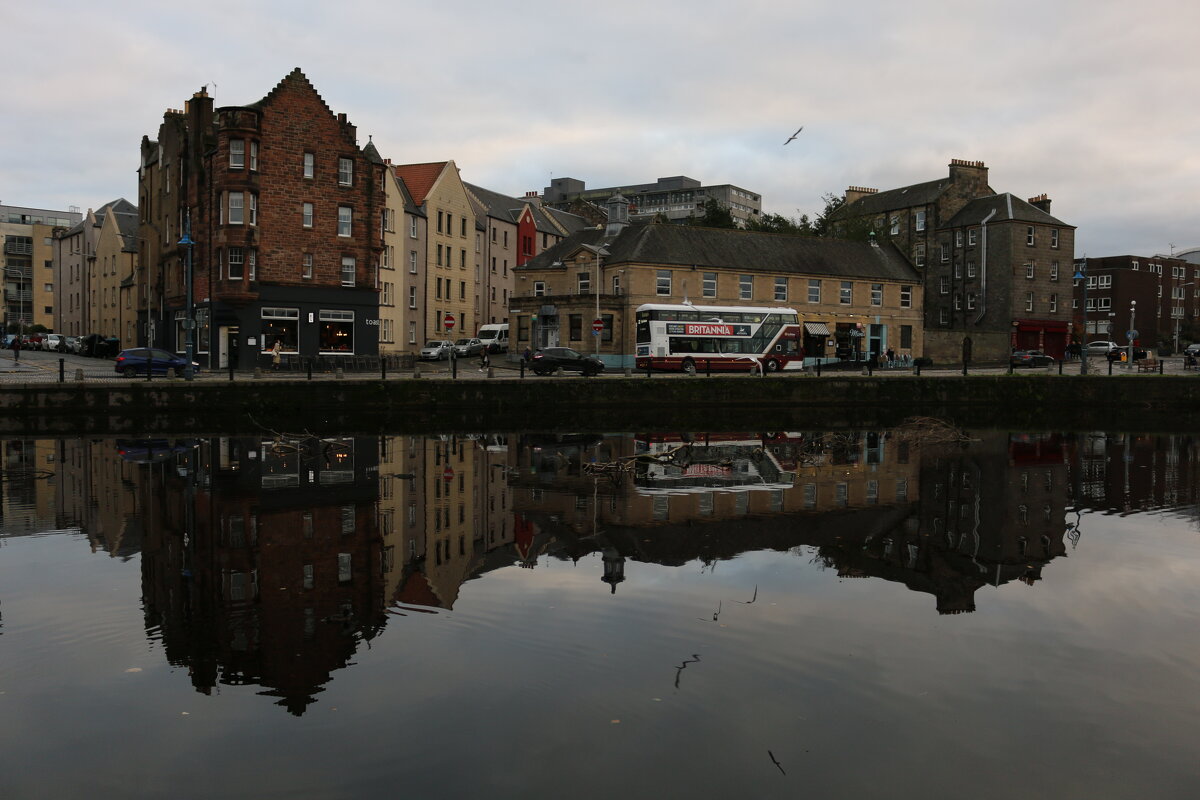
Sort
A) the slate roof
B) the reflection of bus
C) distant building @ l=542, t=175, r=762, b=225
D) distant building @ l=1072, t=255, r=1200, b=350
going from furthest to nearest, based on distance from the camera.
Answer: distant building @ l=542, t=175, r=762, b=225 < distant building @ l=1072, t=255, r=1200, b=350 < the slate roof < the reflection of bus

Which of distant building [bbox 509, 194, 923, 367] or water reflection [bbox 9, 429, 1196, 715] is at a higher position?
distant building [bbox 509, 194, 923, 367]

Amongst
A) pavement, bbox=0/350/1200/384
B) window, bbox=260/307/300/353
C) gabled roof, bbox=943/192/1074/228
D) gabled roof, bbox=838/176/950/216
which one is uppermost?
gabled roof, bbox=838/176/950/216

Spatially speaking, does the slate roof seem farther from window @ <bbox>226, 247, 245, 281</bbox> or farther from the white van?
window @ <bbox>226, 247, 245, 281</bbox>

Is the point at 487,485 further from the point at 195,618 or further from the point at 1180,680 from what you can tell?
the point at 1180,680

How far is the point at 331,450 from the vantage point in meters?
25.7

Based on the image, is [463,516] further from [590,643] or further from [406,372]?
[406,372]

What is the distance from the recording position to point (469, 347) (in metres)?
67.8

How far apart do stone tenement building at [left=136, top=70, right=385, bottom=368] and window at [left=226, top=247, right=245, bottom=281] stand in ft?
0.17

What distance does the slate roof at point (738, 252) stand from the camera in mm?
62656

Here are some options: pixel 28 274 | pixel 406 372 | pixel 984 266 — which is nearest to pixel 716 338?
pixel 406 372

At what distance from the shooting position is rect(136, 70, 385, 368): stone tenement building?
4953cm

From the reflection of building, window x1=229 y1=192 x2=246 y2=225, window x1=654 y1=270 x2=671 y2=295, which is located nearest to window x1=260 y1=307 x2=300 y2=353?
window x1=229 y1=192 x2=246 y2=225

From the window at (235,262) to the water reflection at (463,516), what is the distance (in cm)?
2379

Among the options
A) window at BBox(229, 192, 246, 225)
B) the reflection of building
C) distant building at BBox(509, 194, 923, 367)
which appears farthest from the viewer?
distant building at BBox(509, 194, 923, 367)
